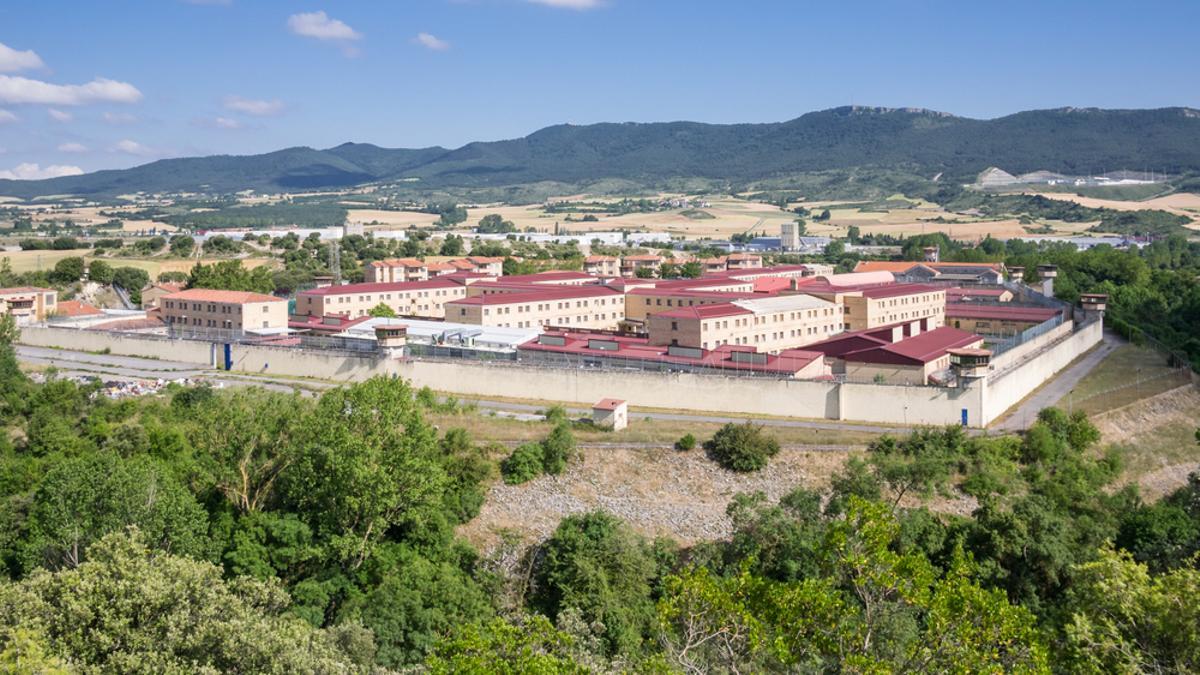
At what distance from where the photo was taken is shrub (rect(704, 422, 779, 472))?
31766mm

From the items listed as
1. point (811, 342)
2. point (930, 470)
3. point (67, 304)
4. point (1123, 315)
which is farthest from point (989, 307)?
point (67, 304)

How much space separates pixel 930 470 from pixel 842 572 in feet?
51.8

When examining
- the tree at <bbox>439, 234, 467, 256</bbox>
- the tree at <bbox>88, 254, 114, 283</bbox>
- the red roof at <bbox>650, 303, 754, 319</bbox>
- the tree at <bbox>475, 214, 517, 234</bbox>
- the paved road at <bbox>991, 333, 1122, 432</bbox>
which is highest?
the tree at <bbox>475, 214, 517, 234</bbox>

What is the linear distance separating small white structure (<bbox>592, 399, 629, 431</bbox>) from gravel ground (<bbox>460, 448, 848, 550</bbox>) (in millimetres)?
1779

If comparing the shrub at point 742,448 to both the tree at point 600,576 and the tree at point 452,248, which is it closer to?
the tree at point 600,576

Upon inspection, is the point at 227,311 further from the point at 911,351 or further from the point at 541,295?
the point at 911,351

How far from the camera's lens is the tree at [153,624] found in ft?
55.1

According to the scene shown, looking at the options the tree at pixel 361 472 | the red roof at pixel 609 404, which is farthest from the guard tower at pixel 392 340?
the tree at pixel 361 472

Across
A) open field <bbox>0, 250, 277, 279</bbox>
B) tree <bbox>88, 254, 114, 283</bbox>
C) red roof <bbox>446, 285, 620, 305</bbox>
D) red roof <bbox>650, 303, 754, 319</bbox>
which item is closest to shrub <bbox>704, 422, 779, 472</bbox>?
red roof <bbox>650, 303, 754, 319</bbox>

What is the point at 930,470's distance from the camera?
99.5ft

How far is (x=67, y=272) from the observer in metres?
74.6

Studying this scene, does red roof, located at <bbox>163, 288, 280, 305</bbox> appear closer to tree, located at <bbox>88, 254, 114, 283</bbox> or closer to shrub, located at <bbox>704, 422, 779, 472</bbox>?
tree, located at <bbox>88, 254, 114, 283</bbox>

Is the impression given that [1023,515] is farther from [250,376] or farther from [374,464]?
[250,376]

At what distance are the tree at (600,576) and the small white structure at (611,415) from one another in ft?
24.3
